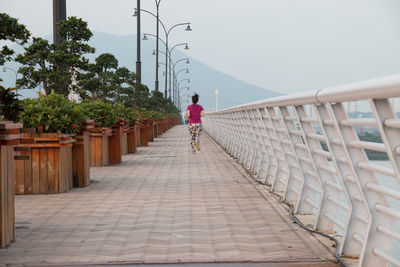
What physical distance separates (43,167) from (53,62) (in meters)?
7.77

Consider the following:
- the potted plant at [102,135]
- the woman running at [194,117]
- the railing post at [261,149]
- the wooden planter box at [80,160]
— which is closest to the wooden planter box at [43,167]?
the wooden planter box at [80,160]

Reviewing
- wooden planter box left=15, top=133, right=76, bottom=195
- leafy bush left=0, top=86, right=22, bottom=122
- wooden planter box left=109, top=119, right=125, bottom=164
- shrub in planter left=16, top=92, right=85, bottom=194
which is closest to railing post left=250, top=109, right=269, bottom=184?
shrub in planter left=16, top=92, right=85, bottom=194

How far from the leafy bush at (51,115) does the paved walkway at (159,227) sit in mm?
976

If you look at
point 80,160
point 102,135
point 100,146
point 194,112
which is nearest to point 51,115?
point 80,160

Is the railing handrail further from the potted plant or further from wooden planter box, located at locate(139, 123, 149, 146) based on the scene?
wooden planter box, located at locate(139, 123, 149, 146)

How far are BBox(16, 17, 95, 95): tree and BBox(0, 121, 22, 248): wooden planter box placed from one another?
34.6ft

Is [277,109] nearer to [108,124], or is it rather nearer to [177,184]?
[177,184]

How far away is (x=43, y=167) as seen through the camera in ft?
30.3

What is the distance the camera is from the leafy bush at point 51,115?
945 cm

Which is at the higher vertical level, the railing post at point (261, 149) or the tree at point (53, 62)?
the tree at point (53, 62)

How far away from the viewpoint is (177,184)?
429 inches

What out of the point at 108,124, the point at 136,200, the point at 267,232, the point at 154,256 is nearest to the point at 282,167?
the point at 136,200

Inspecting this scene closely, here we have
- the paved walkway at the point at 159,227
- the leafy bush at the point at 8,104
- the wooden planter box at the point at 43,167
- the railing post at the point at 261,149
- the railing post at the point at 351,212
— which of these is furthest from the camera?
the railing post at the point at 261,149

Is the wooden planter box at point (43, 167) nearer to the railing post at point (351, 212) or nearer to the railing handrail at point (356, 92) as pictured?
the railing handrail at point (356, 92)
